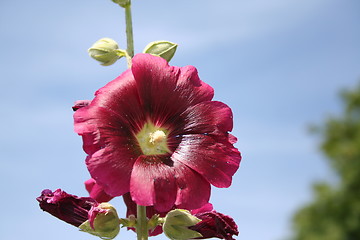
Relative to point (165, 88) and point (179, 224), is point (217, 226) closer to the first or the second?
point (179, 224)

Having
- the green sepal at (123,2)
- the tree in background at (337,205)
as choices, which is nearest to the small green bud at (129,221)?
the green sepal at (123,2)

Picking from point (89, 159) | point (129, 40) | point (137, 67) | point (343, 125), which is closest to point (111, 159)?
point (89, 159)

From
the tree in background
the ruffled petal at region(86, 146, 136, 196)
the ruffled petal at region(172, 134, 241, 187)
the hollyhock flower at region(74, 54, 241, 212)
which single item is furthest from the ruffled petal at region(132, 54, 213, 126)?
the tree in background

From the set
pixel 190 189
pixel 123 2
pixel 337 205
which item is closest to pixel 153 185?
pixel 190 189

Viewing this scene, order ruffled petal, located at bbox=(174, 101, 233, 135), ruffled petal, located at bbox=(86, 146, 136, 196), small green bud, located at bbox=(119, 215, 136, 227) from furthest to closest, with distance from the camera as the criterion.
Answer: ruffled petal, located at bbox=(174, 101, 233, 135) < small green bud, located at bbox=(119, 215, 136, 227) < ruffled petal, located at bbox=(86, 146, 136, 196)

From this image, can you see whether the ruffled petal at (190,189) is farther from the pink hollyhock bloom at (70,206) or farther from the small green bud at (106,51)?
the small green bud at (106,51)

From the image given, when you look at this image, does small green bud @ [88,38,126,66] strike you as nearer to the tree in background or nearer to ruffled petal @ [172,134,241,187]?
ruffled petal @ [172,134,241,187]

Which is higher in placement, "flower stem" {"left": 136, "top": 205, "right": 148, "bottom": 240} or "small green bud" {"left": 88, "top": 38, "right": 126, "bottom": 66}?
"small green bud" {"left": 88, "top": 38, "right": 126, "bottom": 66}

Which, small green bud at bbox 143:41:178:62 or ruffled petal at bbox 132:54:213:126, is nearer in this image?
ruffled petal at bbox 132:54:213:126
